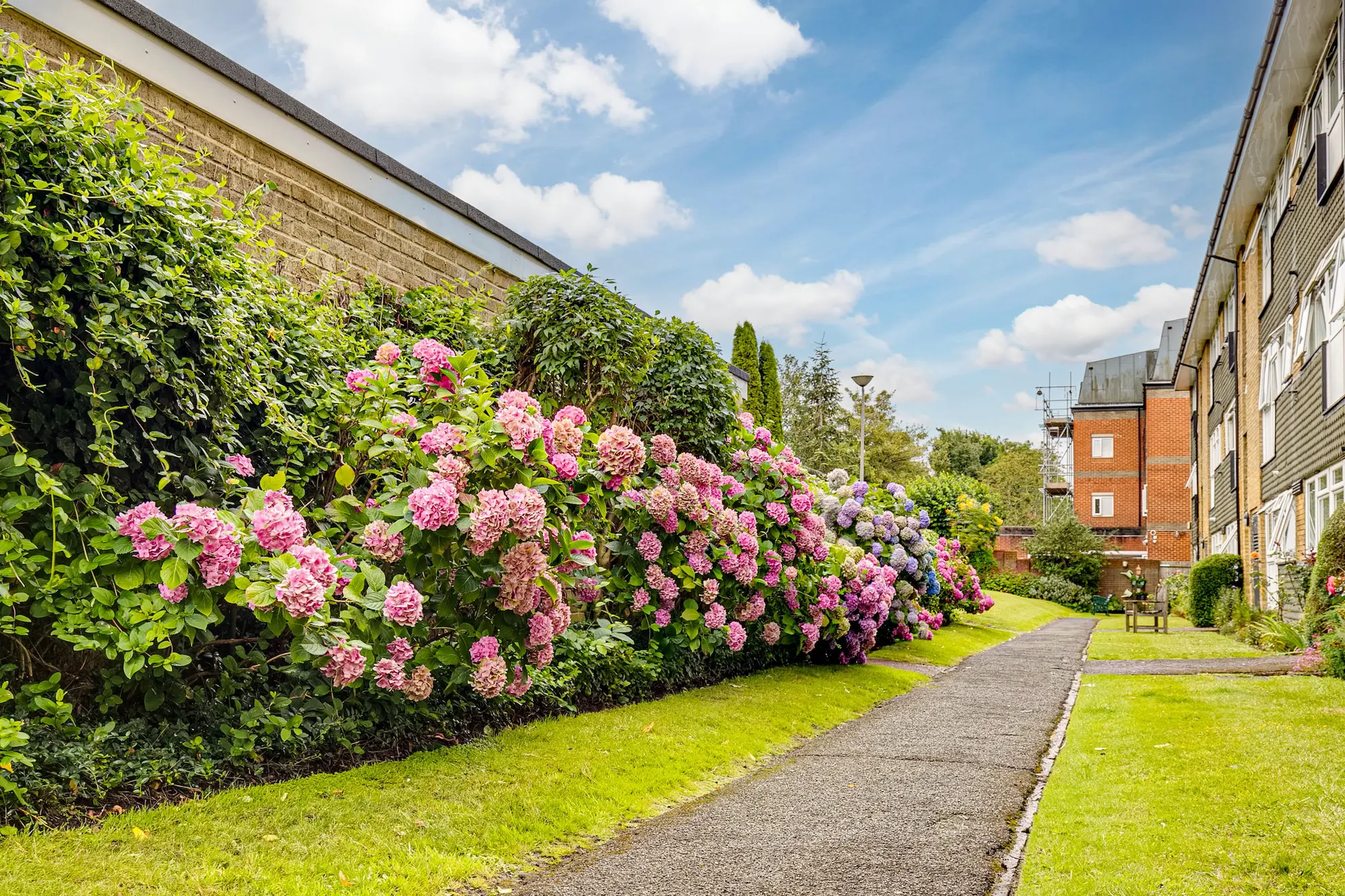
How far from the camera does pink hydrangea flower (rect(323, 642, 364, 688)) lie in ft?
14.1

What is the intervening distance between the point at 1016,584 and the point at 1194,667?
24880 mm

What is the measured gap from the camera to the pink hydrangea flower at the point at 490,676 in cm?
519

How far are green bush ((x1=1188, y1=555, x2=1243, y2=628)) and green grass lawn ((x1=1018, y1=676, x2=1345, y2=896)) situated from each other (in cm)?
1326

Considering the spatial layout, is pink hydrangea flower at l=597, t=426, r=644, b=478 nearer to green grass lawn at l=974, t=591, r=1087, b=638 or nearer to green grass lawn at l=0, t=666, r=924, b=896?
green grass lawn at l=0, t=666, r=924, b=896

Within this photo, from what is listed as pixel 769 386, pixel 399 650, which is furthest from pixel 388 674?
pixel 769 386

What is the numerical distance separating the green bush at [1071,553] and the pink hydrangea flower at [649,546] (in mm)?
31913

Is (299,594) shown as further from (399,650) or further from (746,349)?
(746,349)

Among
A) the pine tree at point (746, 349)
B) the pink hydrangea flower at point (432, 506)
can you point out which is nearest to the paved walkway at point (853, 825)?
the pink hydrangea flower at point (432, 506)

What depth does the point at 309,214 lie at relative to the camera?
7270mm

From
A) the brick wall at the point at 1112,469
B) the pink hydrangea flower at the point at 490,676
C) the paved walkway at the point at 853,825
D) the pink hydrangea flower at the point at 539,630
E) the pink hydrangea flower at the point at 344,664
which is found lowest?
the paved walkway at the point at 853,825

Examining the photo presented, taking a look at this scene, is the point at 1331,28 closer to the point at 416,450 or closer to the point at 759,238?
the point at 759,238

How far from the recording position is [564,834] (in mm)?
4504

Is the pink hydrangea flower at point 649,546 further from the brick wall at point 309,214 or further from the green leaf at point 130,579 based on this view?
the green leaf at point 130,579

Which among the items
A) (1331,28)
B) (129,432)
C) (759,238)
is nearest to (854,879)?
(129,432)
